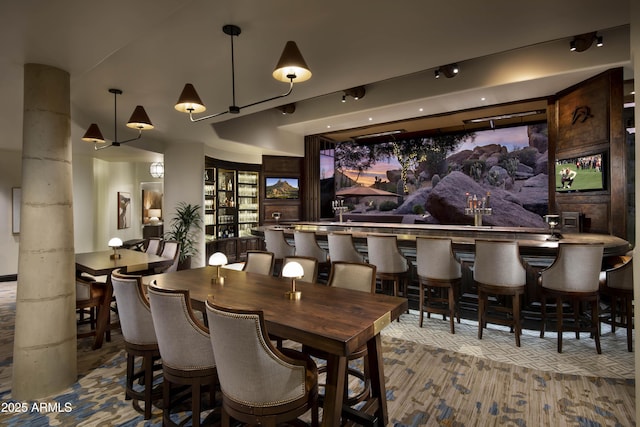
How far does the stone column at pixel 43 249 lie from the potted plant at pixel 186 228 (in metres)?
4.44

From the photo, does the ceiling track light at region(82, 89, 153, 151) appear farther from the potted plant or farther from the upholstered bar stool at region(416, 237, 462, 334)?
the upholstered bar stool at region(416, 237, 462, 334)

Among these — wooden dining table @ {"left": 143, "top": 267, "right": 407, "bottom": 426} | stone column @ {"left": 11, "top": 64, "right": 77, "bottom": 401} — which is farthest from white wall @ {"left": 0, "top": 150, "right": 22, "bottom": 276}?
wooden dining table @ {"left": 143, "top": 267, "right": 407, "bottom": 426}

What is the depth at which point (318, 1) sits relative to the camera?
276cm

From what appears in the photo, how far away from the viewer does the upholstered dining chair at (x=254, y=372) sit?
61.8 inches

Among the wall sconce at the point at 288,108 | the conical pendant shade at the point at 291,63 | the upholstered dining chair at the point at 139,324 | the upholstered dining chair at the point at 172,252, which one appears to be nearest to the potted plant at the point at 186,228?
the upholstered dining chair at the point at 172,252

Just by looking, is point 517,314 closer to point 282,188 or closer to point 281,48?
point 281,48

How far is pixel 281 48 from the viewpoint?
3502 millimetres

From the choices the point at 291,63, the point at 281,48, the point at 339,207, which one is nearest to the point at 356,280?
the point at 291,63

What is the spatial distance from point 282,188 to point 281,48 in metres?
6.13

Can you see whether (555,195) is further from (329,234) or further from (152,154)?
(152,154)

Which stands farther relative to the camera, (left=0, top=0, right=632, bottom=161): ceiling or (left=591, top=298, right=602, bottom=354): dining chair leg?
(left=591, top=298, right=602, bottom=354): dining chair leg

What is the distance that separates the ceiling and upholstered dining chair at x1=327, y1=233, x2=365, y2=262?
2.01 m

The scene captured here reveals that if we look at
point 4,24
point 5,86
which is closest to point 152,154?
point 5,86

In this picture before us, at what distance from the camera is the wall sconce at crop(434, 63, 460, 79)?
5426mm
